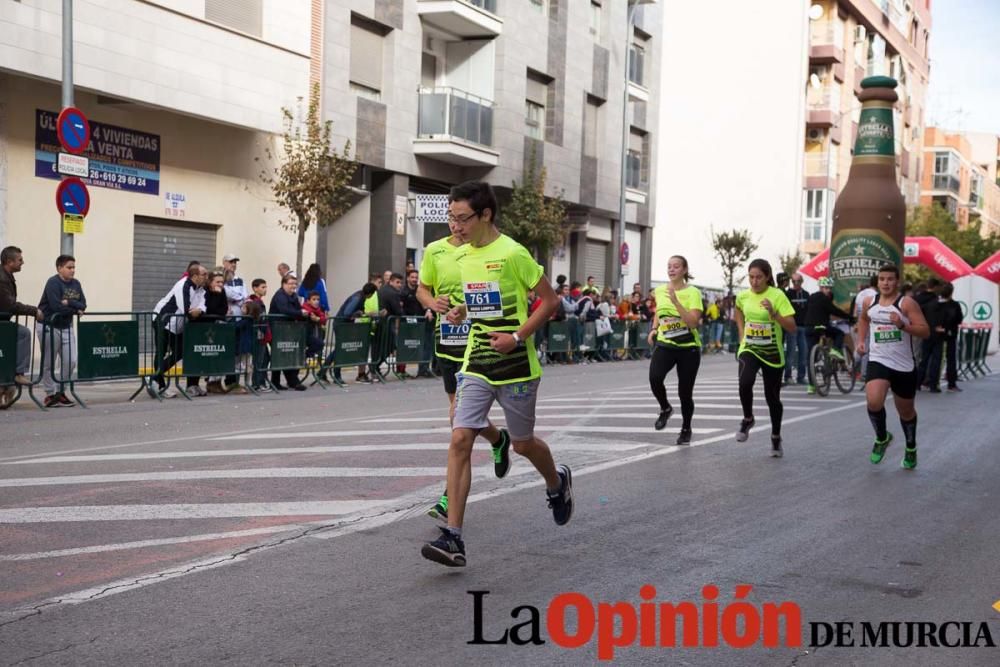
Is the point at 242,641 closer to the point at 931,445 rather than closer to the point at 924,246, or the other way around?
the point at 931,445

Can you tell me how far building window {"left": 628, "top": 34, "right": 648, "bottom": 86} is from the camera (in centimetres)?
4246

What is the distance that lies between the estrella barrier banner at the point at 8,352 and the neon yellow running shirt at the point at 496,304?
9009 millimetres

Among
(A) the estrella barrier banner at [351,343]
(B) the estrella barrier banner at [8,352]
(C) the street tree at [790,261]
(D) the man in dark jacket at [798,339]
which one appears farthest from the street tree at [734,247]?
(B) the estrella barrier banner at [8,352]

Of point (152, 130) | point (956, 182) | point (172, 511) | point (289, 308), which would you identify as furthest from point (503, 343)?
point (956, 182)

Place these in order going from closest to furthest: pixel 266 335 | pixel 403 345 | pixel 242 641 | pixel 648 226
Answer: pixel 242 641, pixel 266 335, pixel 403 345, pixel 648 226

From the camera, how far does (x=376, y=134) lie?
93.8 feet

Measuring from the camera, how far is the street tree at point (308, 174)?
924 inches

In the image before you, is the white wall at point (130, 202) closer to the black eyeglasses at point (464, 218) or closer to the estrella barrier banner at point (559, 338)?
the estrella barrier banner at point (559, 338)

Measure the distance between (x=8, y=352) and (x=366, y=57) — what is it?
649 inches

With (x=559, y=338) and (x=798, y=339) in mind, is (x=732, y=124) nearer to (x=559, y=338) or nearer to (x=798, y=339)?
(x=559, y=338)

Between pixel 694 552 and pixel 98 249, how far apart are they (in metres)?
17.1

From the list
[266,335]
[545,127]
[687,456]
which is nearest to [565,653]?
[687,456]

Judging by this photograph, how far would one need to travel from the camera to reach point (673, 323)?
1202 cm

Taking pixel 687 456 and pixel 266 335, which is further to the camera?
pixel 266 335
